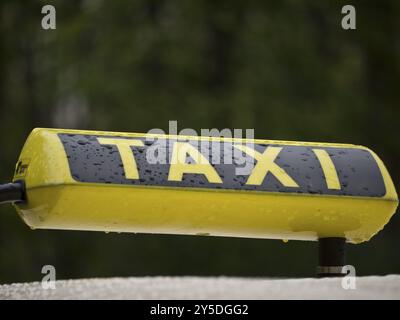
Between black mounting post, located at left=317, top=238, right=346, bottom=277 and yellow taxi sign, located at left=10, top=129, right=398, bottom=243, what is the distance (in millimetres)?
29

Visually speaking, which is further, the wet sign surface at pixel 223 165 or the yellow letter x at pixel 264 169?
the yellow letter x at pixel 264 169

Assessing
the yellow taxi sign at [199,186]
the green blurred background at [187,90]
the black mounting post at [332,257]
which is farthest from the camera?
the green blurred background at [187,90]

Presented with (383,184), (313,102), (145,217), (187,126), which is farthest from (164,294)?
(313,102)

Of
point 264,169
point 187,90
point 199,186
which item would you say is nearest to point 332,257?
point 264,169

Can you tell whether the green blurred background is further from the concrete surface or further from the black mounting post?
the concrete surface

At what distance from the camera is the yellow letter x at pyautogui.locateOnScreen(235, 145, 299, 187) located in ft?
9.65

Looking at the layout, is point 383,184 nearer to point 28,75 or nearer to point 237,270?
point 237,270

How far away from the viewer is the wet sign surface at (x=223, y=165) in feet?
9.29

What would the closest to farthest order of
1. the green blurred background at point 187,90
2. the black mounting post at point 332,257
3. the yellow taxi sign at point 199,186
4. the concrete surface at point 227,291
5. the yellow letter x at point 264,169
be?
1. the concrete surface at point 227,291
2. the yellow taxi sign at point 199,186
3. the yellow letter x at point 264,169
4. the black mounting post at point 332,257
5. the green blurred background at point 187,90

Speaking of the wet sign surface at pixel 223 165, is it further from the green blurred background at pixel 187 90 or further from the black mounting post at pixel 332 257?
the green blurred background at pixel 187 90

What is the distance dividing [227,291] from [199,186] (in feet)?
1.47

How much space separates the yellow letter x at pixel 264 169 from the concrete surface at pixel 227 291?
31cm

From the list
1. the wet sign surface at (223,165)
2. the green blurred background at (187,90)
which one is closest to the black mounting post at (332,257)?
the wet sign surface at (223,165)
